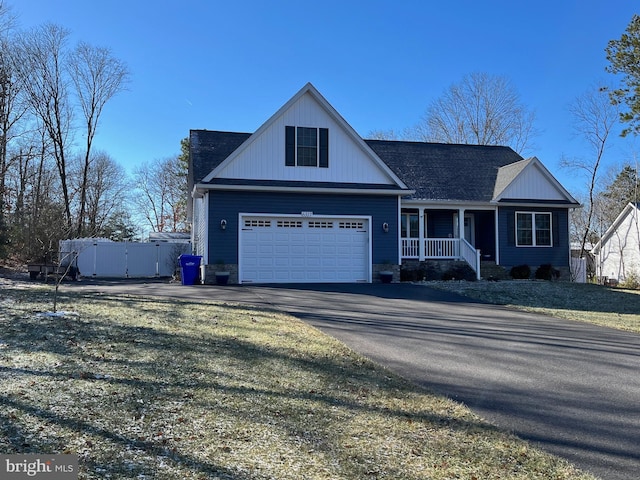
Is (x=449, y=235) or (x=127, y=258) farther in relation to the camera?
(x=127, y=258)

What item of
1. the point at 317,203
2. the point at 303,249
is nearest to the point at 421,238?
the point at 317,203

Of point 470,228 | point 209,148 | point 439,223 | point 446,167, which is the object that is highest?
point 209,148

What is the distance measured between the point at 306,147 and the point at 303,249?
367 cm

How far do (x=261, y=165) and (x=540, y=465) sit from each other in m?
14.7

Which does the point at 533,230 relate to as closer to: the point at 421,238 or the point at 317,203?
the point at 421,238

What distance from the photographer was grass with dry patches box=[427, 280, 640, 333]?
446 inches

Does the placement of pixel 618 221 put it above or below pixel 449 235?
above

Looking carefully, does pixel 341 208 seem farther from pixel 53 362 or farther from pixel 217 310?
pixel 53 362

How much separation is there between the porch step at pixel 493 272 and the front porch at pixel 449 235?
1.50ft

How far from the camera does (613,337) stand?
346 inches

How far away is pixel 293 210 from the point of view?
17125mm

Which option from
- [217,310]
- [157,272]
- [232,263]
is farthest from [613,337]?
[157,272]

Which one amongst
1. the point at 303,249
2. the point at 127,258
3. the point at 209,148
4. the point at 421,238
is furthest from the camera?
the point at 127,258

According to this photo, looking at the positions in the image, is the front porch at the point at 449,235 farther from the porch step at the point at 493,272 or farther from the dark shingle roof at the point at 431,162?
the dark shingle roof at the point at 431,162
